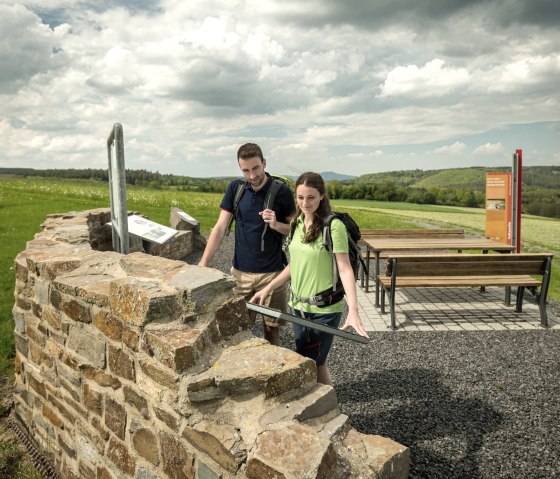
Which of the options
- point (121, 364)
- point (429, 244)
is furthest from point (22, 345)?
point (429, 244)

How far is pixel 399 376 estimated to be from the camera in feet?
15.4

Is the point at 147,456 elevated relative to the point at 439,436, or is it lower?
elevated

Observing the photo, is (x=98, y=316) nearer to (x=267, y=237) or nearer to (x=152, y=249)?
(x=267, y=237)

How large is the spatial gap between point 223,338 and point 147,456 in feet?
2.80

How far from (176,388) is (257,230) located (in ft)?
5.30

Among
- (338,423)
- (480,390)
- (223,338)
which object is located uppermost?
(223,338)

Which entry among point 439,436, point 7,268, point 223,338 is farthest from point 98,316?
point 7,268

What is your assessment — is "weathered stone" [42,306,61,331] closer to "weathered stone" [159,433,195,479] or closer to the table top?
"weathered stone" [159,433,195,479]

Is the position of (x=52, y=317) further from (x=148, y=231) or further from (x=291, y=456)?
(x=148, y=231)

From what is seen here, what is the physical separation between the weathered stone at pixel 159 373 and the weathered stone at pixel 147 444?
386mm

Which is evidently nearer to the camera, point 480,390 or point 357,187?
point 480,390

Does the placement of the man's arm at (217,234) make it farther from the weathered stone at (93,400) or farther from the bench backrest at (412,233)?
the bench backrest at (412,233)

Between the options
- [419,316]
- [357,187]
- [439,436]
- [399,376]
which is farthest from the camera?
[357,187]

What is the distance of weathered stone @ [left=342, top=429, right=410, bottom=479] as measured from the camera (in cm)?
203
